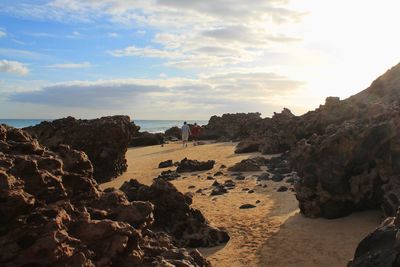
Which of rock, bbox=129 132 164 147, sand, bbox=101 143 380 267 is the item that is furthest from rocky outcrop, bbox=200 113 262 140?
sand, bbox=101 143 380 267

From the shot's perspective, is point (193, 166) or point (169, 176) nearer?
point (169, 176)

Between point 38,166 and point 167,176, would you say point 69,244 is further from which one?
point 167,176

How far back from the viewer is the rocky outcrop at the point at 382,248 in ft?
17.2

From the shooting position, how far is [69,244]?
6387 millimetres

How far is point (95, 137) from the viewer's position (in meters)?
22.8

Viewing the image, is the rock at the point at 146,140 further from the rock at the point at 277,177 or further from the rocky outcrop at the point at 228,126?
the rock at the point at 277,177

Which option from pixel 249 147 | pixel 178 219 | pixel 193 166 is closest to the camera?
pixel 178 219

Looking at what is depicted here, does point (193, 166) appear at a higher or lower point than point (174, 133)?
lower

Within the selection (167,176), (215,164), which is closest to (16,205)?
(167,176)

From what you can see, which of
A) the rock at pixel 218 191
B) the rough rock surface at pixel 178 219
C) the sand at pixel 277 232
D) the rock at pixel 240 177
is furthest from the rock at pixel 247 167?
the rough rock surface at pixel 178 219

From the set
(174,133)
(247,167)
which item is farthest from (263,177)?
(174,133)

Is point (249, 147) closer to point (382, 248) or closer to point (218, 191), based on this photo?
point (218, 191)

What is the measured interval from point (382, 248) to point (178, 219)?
6557 mm

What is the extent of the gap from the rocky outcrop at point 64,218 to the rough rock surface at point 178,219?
2.44m
